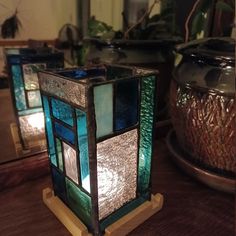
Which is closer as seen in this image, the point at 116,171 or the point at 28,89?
the point at 116,171

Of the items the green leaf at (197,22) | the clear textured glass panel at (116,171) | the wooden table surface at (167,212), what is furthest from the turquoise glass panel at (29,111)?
the green leaf at (197,22)

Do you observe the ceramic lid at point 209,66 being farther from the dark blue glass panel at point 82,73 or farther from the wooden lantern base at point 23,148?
the wooden lantern base at point 23,148

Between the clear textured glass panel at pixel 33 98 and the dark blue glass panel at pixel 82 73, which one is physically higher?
the dark blue glass panel at pixel 82 73

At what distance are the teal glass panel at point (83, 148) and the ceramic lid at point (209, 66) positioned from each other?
0.23 metres

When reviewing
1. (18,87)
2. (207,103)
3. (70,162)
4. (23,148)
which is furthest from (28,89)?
(207,103)

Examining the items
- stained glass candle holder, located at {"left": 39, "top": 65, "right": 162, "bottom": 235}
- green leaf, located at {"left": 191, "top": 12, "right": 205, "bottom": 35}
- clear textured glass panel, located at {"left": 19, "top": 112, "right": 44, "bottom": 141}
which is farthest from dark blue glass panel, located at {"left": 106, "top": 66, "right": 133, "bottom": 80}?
green leaf, located at {"left": 191, "top": 12, "right": 205, "bottom": 35}

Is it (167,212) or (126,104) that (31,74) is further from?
(167,212)

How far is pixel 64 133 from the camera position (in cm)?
35

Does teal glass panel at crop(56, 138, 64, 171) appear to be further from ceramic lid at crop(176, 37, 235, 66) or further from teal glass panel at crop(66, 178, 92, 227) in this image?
ceramic lid at crop(176, 37, 235, 66)

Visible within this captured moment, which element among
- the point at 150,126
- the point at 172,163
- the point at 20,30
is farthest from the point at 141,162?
the point at 20,30

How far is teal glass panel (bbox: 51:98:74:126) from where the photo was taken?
32cm

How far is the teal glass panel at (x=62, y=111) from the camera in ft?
1.05

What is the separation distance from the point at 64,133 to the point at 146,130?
0.41ft

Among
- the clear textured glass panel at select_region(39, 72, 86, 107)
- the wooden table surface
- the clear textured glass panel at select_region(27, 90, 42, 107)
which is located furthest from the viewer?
the clear textured glass panel at select_region(27, 90, 42, 107)
